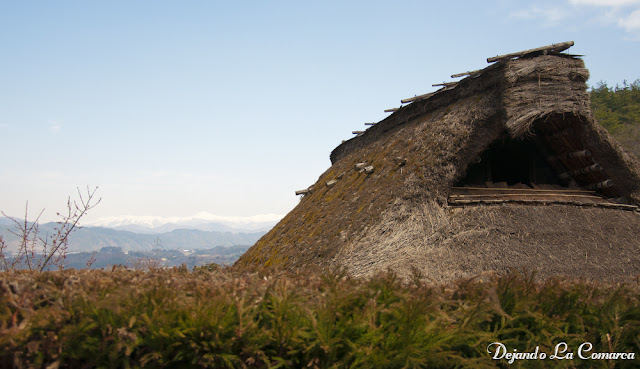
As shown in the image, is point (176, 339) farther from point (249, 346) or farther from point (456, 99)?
point (456, 99)

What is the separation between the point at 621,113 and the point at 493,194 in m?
31.4

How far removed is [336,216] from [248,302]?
4.88 meters

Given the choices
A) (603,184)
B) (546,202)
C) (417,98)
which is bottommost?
(546,202)

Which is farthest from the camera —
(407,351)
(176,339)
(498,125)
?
(498,125)

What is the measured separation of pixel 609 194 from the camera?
8.80 meters

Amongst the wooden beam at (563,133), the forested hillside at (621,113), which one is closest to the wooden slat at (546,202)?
the wooden beam at (563,133)

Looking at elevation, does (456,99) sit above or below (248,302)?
above

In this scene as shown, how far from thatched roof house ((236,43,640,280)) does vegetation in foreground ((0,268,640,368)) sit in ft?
7.27

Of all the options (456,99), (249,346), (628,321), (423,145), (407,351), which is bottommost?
(628,321)

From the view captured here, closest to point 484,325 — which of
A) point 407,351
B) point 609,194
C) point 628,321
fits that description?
point 407,351

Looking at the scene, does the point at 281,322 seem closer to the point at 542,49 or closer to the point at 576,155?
the point at 542,49

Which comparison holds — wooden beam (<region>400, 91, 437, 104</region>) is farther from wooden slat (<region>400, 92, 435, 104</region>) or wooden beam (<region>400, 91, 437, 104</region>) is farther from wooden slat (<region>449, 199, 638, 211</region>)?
wooden slat (<region>449, 199, 638, 211</region>)

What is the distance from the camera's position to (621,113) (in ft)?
105

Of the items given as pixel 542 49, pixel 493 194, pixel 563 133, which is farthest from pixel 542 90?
pixel 493 194
